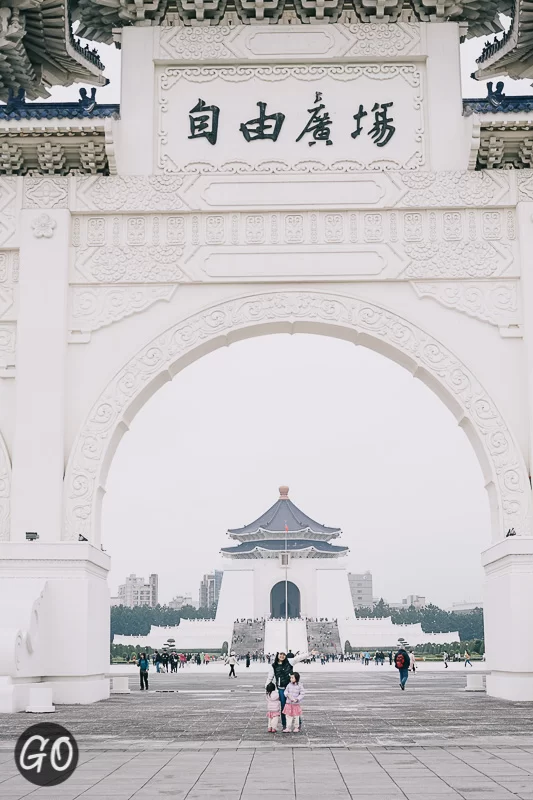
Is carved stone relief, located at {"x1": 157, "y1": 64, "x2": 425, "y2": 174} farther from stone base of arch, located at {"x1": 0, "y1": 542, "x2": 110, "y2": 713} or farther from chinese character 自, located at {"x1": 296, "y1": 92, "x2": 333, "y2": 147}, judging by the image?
stone base of arch, located at {"x1": 0, "y1": 542, "x2": 110, "y2": 713}

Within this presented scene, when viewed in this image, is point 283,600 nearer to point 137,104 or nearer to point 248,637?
point 248,637

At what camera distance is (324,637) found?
118ft

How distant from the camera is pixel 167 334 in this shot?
396 inches

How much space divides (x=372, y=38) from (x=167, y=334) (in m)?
3.70

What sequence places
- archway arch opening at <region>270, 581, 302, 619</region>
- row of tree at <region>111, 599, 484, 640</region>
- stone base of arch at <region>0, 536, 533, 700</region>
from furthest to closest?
row of tree at <region>111, 599, 484, 640</region> → archway arch opening at <region>270, 581, 302, 619</region> → stone base of arch at <region>0, 536, 533, 700</region>

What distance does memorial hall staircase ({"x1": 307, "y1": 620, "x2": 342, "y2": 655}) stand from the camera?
115 feet

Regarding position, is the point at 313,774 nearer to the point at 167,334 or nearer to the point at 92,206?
the point at 167,334

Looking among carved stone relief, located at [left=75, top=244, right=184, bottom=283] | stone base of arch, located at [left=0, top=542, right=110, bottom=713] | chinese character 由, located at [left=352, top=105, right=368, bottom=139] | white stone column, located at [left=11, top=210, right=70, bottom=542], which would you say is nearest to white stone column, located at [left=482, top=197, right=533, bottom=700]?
chinese character 由, located at [left=352, top=105, right=368, bottom=139]

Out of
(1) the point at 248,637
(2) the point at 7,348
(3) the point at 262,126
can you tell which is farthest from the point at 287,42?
(1) the point at 248,637

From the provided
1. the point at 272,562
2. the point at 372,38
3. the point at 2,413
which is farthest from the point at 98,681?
the point at 272,562

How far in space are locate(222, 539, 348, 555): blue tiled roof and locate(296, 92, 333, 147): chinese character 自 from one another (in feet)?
102

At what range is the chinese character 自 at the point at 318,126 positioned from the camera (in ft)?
33.9

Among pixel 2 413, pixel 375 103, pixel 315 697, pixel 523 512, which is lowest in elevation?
pixel 315 697

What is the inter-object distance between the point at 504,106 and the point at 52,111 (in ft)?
14.4
